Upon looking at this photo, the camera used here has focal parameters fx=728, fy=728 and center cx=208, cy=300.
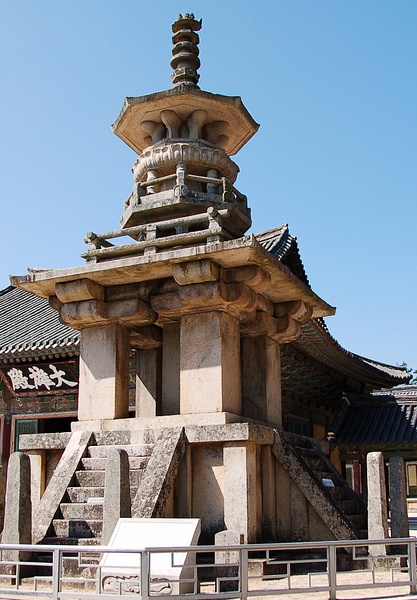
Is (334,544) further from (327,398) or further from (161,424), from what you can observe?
(327,398)

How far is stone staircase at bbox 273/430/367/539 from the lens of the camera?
28.5ft

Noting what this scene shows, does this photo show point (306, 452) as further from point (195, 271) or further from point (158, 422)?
point (195, 271)

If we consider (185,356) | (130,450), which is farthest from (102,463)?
(185,356)

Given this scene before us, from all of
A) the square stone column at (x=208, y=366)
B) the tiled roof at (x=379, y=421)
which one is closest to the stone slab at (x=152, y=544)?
the square stone column at (x=208, y=366)

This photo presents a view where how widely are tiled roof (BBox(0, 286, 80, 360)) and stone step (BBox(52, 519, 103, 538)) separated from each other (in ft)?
27.0

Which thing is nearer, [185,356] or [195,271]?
[195,271]

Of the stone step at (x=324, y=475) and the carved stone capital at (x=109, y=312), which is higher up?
the carved stone capital at (x=109, y=312)

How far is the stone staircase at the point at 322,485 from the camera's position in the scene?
8.67 metres

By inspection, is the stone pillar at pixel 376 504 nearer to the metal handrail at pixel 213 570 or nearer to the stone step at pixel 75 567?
the metal handrail at pixel 213 570

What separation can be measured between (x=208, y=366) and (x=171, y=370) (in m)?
1.43

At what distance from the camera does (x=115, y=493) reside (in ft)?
24.1

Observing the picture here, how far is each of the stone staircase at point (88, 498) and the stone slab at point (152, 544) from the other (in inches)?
49.3

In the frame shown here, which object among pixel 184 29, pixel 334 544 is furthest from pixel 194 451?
pixel 184 29

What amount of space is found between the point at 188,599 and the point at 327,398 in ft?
55.6
